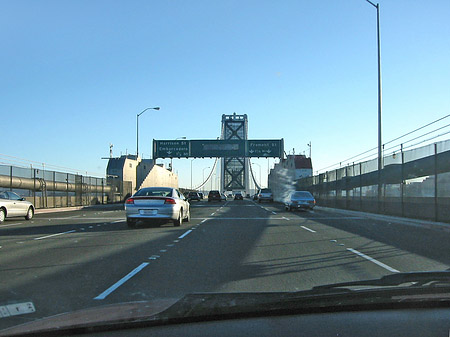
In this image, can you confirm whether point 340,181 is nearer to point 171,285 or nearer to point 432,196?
point 432,196

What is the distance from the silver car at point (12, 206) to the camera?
1727 cm

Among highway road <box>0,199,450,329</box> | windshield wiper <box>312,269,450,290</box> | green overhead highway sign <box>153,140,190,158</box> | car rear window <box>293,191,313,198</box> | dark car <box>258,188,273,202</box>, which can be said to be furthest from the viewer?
dark car <box>258,188,273,202</box>

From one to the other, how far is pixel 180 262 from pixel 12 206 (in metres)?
13.1

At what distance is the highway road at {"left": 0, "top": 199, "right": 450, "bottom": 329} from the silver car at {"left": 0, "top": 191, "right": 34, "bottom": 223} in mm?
5095

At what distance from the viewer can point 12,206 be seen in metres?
17.8

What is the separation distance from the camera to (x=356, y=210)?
2609 centimetres

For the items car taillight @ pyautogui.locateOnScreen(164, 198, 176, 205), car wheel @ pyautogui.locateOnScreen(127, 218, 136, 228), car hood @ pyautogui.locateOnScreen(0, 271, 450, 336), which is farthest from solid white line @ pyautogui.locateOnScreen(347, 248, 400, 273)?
car wheel @ pyautogui.locateOnScreen(127, 218, 136, 228)

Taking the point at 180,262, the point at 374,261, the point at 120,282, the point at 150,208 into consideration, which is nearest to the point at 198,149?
the point at 150,208

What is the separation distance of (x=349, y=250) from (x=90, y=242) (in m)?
6.54

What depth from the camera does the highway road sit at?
18.1ft

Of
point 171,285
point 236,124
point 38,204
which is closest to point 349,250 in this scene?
point 171,285

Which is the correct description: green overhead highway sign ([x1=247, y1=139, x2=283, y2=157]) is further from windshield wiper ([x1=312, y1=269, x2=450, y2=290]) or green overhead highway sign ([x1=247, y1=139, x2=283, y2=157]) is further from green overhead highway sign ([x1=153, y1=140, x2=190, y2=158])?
windshield wiper ([x1=312, y1=269, x2=450, y2=290])

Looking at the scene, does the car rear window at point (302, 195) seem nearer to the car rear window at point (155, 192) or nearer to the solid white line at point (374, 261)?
the car rear window at point (155, 192)

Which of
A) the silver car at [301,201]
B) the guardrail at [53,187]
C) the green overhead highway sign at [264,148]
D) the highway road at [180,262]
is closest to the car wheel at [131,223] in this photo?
the highway road at [180,262]
